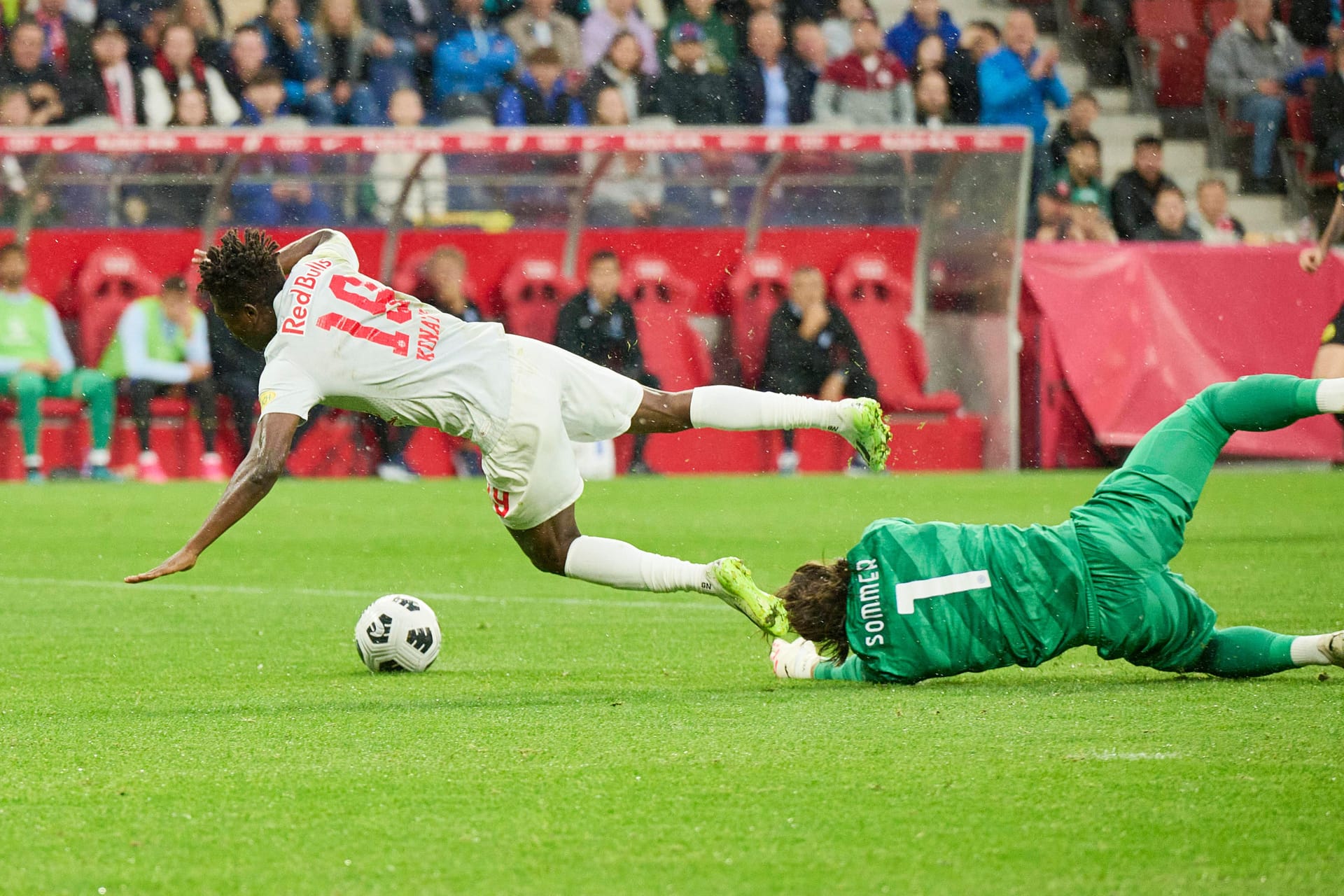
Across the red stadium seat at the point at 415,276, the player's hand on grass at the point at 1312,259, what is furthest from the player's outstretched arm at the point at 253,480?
the red stadium seat at the point at 415,276

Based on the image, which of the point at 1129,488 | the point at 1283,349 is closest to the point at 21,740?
the point at 1129,488

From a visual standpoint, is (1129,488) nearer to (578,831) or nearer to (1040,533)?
(1040,533)

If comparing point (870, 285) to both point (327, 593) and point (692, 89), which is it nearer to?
point (692, 89)

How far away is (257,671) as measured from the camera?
6379mm

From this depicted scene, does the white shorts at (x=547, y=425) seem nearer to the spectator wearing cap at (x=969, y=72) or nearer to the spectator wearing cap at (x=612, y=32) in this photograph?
the spectator wearing cap at (x=612, y=32)

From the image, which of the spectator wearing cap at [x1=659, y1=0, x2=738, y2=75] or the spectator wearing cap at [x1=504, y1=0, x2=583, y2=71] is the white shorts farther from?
the spectator wearing cap at [x1=504, y1=0, x2=583, y2=71]

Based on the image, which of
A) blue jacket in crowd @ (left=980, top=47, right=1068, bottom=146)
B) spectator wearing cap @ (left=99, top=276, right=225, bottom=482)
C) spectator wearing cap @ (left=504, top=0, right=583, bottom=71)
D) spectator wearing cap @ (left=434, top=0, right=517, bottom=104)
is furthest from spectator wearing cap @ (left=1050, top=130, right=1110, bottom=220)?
spectator wearing cap @ (left=99, top=276, right=225, bottom=482)

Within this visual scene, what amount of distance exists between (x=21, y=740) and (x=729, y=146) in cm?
1153

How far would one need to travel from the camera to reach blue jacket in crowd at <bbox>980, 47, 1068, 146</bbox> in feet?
59.8

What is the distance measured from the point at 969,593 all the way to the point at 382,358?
198 cm

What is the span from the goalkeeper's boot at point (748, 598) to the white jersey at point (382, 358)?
881mm

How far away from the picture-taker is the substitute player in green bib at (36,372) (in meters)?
15.0

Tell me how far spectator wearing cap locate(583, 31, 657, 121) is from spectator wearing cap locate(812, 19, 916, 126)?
5.49ft

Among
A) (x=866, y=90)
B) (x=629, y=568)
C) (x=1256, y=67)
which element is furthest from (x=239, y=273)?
(x=1256, y=67)
